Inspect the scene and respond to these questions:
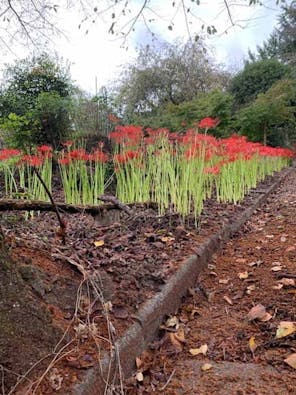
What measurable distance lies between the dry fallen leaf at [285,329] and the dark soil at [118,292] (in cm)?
4

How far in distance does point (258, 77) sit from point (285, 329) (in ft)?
55.0

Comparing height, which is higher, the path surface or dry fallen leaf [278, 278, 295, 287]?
dry fallen leaf [278, 278, 295, 287]

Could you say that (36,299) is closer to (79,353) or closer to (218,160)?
(79,353)

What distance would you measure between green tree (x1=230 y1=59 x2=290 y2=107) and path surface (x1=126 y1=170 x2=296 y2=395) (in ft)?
50.4

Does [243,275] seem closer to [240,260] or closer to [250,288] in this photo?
[250,288]

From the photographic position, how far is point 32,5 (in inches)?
118


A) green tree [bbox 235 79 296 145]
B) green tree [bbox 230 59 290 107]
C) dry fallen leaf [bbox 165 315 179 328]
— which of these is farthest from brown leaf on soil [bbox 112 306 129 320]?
green tree [bbox 230 59 290 107]

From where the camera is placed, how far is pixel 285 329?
5.10 feet

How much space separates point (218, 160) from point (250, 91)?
13.8 meters

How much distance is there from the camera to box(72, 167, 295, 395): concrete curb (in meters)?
1.12

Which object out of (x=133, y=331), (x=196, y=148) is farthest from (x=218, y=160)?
(x=133, y=331)

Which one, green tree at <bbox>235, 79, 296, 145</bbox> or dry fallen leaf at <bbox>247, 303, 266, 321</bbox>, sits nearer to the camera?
dry fallen leaf at <bbox>247, 303, 266, 321</bbox>

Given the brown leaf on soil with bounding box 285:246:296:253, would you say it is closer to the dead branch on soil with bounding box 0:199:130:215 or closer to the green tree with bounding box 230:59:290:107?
the dead branch on soil with bounding box 0:199:130:215

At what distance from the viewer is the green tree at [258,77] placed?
16594 mm
